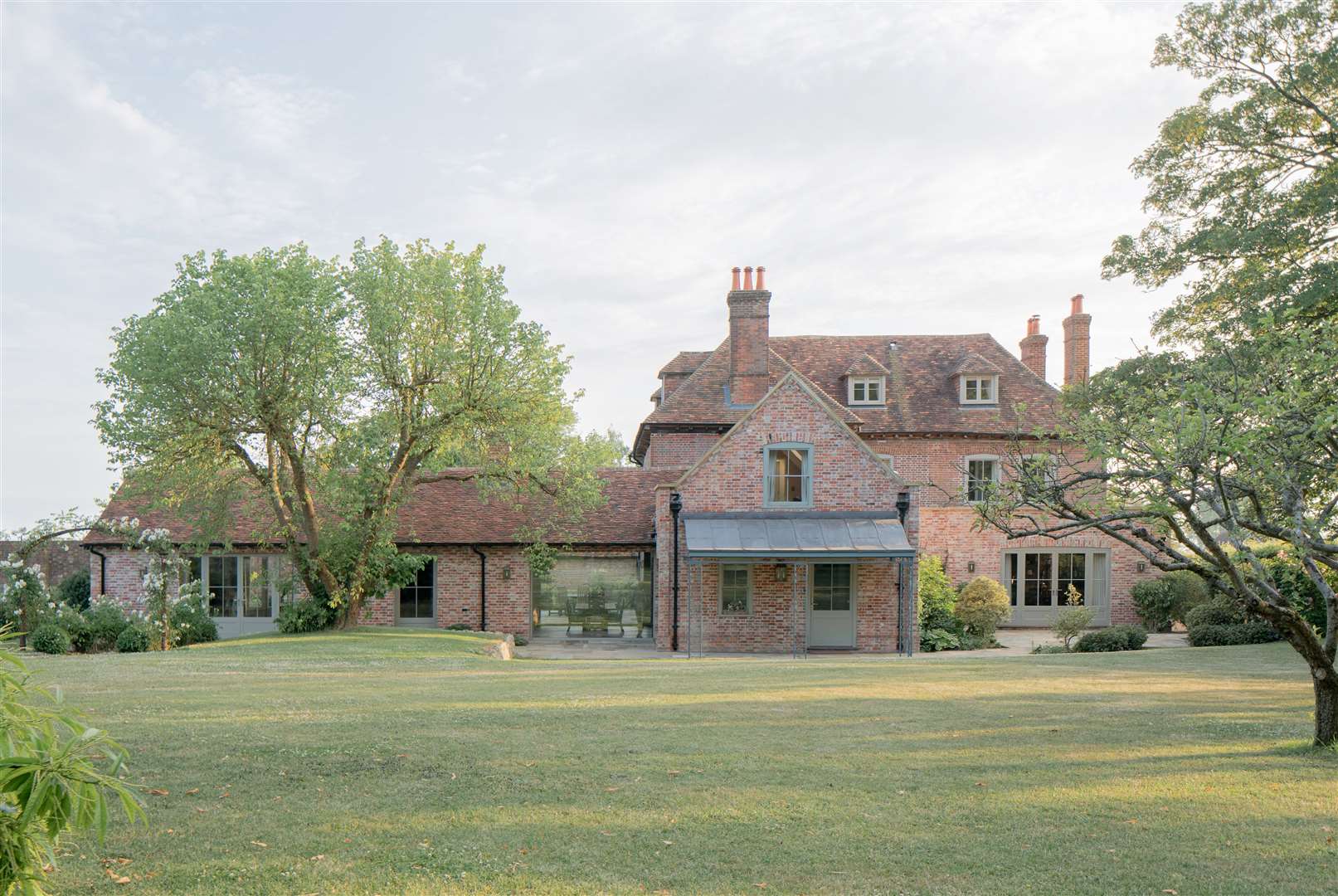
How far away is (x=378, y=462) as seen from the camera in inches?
876

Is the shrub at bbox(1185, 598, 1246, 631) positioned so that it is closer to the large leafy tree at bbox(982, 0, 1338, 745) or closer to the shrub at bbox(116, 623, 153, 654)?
the large leafy tree at bbox(982, 0, 1338, 745)

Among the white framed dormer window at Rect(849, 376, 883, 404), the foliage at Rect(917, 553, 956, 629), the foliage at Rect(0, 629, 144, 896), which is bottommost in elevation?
the foliage at Rect(917, 553, 956, 629)

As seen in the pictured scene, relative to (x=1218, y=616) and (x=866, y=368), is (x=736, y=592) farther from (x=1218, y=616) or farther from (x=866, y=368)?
(x=1218, y=616)

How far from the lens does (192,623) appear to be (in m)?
22.5

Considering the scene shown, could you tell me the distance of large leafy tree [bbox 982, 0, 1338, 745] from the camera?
28.0 ft

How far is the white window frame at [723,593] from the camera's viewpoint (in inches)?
927

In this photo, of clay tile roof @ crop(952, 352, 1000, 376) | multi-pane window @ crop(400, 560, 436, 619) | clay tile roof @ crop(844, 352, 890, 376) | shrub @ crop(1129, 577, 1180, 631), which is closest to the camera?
multi-pane window @ crop(400, 560, 436, 619)

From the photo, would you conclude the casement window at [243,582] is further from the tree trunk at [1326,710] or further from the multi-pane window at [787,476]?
the tree trunk at [1326,710]

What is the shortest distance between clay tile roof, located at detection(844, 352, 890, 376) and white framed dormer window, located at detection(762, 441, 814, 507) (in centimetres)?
830

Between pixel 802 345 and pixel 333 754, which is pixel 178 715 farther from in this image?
pixel 802 345

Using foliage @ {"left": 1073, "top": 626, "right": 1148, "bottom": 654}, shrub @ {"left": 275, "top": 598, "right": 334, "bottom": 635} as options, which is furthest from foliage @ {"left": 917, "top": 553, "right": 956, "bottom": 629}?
shrub @ {"left": 275, "top": 598, "right": 334, "bottom": 635}

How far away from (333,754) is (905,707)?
20.7ft


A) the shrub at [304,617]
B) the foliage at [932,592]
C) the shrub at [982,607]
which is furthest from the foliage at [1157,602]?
the shrub at [304,617]

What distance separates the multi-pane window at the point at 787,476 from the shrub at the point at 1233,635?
30.9 feet
